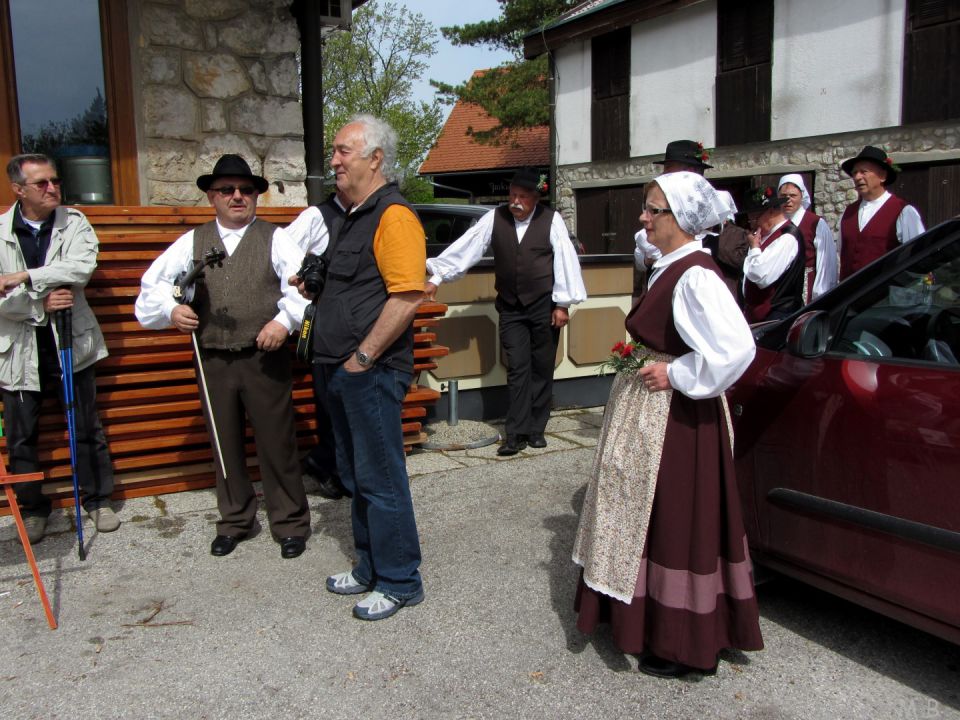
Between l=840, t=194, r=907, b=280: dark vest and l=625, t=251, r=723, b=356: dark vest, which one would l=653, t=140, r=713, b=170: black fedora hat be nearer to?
l=840, t=194, r=907, b=280: dark vest

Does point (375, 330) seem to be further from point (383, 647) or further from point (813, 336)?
point (813, 336)

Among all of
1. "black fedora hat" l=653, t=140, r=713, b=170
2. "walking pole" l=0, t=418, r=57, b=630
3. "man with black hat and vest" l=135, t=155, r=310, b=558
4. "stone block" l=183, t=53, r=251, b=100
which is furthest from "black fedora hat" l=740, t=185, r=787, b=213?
"walking pole" l=0, t=418, r=57, b=630

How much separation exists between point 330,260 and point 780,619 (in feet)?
7.64

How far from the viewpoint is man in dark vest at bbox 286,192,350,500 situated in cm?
468

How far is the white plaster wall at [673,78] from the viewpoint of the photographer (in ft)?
58.7

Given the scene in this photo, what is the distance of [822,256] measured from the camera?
6012 millimetres

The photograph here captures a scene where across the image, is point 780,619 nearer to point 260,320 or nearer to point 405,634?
point 405,634

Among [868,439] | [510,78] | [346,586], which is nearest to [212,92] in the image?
[346,586]

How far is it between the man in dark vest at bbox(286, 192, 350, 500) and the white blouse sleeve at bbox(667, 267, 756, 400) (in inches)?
83.8

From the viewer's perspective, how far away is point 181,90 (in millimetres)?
5793

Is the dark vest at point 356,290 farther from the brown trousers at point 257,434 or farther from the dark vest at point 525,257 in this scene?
the dark vest at point 525,257

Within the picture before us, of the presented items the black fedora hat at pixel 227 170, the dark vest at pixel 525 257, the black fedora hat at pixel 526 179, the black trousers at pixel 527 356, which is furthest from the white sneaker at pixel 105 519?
the black fedora hat at pixel 526 179

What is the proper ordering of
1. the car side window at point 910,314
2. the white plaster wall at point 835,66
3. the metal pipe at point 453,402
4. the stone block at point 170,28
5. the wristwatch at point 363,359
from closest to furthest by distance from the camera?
1. the car side window at point 910,314
2. the wristwatch at point 363,359
3. the stone block at point 170,28
4. the metal pipe at point 453,402
5. the white plaster wall at point 835,66

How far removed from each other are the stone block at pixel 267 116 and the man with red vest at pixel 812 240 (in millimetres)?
3470
